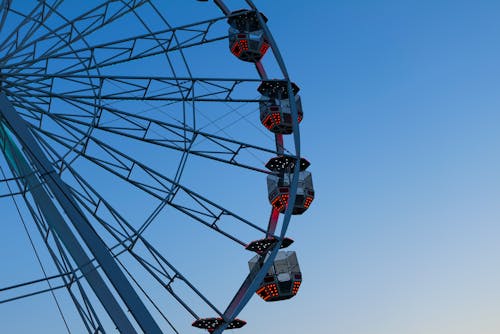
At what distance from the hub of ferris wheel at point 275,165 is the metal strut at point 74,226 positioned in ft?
19.0

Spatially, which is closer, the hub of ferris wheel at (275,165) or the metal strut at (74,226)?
the metal strut at (74,226)

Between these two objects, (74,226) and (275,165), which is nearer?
(74,226)

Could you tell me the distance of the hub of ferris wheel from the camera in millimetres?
19125

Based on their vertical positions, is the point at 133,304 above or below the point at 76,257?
below

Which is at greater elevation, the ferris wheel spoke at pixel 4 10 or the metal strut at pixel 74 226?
the ferris wheel spoke at pixel 4 10

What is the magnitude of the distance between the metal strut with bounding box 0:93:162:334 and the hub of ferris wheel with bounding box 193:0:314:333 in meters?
5.78

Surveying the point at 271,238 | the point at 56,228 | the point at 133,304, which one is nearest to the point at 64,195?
the point at 56,228

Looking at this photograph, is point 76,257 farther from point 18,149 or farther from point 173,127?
point 173,127

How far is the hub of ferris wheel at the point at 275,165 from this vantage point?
62.7 ft

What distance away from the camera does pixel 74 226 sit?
38.5ft

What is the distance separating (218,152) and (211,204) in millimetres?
1581

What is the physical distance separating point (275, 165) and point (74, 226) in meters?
8.61

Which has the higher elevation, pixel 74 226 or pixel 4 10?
pixel 4 10

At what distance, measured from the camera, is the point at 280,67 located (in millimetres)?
19172
